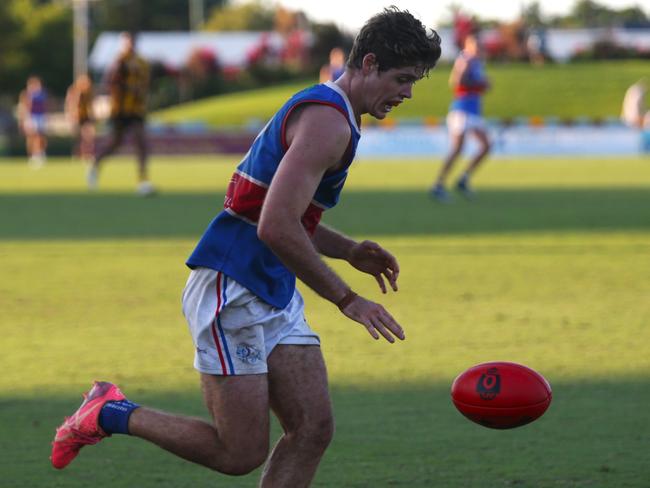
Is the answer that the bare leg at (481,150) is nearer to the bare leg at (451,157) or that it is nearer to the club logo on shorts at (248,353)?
the bare leg at (451,157)

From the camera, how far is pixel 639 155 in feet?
134

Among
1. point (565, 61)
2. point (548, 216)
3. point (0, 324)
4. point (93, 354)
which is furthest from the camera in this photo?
point (565, 61)

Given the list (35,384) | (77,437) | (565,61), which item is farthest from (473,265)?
(565,61)

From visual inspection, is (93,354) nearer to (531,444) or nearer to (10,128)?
(531,444)

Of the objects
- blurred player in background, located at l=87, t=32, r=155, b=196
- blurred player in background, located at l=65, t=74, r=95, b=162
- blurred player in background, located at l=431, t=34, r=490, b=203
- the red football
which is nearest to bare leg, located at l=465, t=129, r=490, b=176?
blurred player in background, located at l=431, t=34, r=490, b=203

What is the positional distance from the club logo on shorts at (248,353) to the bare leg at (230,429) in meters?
0.06

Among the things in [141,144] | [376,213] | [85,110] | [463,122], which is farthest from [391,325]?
[85,110]

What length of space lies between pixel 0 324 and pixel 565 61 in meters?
69.3

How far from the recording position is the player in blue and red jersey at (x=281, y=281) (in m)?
4.65

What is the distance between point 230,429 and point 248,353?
26 cm

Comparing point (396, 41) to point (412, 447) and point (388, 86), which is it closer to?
point (388, 86)

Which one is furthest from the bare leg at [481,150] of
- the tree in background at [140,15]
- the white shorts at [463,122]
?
the tree in background at [140,15]

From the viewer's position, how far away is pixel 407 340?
9117mm

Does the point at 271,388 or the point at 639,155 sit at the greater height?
the point at 271,388
